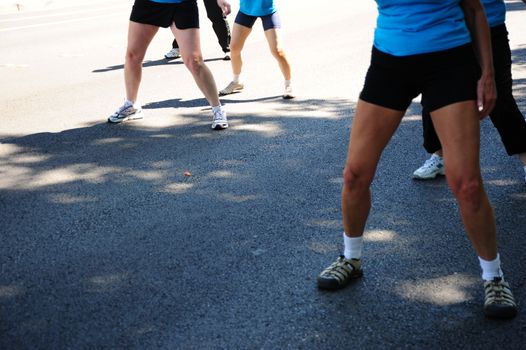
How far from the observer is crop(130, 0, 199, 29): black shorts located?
21.9ft

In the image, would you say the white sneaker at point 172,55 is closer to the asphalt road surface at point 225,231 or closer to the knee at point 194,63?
the asphalt road surface at point 225,231

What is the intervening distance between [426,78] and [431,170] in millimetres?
2249

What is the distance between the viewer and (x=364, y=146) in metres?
3.51

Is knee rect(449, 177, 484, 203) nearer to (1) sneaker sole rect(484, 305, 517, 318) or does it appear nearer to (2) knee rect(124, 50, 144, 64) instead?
(1) sneaker sole rect(484, 305, 517, 318)

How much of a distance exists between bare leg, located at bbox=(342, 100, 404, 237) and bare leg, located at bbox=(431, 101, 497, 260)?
9.6 inches

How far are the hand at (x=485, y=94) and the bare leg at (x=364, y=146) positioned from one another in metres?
0.36

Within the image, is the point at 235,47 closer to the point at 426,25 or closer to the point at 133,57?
the point at 133,57

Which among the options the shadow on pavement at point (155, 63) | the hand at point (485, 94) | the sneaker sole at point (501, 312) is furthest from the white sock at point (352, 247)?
the shadow on pavement at point (155, 63)

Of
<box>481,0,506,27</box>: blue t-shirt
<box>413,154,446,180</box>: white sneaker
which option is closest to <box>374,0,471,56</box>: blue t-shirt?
<box>481,0,506,27</box>: blue t-shirt

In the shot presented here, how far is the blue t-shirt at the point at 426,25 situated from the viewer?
128 inches

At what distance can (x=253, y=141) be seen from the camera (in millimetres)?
6645

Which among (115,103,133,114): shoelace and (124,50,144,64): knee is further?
(115,103,133,114): shoelace

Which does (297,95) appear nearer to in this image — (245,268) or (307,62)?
(307,62)

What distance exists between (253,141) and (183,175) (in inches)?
41.4
